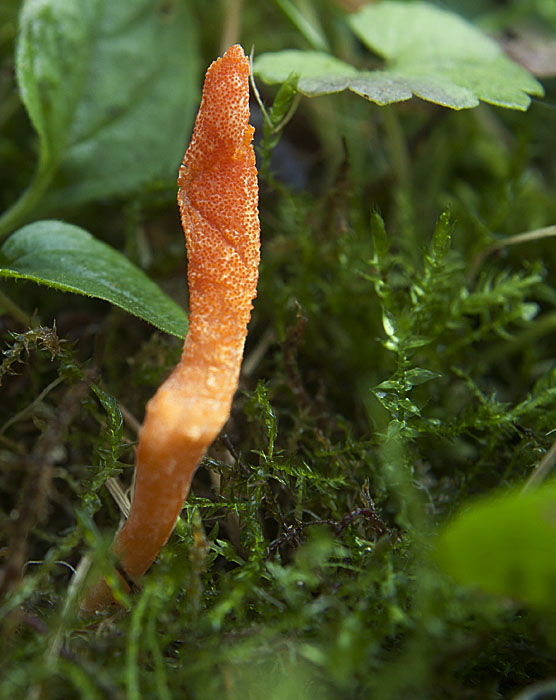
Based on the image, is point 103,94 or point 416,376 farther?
point 103,94

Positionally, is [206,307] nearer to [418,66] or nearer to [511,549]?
[511,549]

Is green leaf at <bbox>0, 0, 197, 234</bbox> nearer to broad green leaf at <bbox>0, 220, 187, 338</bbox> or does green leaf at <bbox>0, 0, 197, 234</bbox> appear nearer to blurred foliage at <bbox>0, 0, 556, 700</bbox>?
blurred foliage at <bbox>0, 0, 556, 700</bbox>

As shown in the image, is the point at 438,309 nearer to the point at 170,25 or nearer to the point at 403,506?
the point at 403,506

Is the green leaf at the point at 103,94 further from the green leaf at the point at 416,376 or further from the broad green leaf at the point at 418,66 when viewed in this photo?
the green leaf at the point at 416,376

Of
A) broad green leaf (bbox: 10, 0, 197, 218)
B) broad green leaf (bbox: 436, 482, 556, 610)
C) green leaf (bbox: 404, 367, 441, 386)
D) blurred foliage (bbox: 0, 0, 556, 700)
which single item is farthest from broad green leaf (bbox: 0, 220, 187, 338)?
broad green leaf (bbox: 436, 482, 556, 610)

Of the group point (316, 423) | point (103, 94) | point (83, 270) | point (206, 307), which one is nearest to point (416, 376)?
point (316, 423)

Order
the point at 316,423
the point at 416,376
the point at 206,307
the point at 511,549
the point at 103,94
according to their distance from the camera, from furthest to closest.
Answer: the point at 103,94 → the point at 316,423 → the point at 416,376 → the point at 206,307 → the point at 511,549
